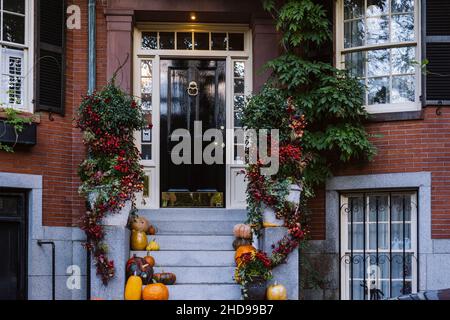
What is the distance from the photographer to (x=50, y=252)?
1182 centimetres

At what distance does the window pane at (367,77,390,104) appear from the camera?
12047mm

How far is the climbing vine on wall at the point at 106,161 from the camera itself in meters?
10.9

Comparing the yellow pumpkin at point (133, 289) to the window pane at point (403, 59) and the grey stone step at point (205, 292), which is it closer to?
the grey stone step at point (205, 292)

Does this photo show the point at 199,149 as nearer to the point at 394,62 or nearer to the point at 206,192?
the point at 206,192

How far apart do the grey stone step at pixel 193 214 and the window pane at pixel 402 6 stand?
3.58m

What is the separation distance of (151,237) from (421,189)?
12.1 ft

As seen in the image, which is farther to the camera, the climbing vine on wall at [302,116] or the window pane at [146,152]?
the window pane at [146,152]

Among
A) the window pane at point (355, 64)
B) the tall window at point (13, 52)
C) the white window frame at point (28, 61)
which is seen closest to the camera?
the tall window at point (13, 52)

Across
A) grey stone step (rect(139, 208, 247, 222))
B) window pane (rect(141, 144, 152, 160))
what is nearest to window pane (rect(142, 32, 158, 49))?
window pane (rect(141, 144, 152, 160))

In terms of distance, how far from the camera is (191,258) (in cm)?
1155

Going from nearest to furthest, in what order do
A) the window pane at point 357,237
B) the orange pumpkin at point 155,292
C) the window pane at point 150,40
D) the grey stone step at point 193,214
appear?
1. the orange pumpkin at point 155,292
2. the window pane at point 357,237
3. the grey stone step at point 193,214
4. the window pane at point 150,40

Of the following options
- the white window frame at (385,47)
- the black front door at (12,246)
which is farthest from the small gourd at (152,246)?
the white window frame at (385,47)

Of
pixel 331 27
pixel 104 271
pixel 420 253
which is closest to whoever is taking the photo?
pixel 104 271

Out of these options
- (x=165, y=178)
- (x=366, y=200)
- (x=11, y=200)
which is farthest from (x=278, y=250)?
(x=11, y=200)
